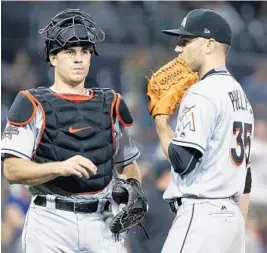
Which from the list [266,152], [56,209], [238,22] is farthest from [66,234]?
[238,22]

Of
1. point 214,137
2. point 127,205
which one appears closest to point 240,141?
point 214,137

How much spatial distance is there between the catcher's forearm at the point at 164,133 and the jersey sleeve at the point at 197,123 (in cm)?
8

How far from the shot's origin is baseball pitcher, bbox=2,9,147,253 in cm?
355

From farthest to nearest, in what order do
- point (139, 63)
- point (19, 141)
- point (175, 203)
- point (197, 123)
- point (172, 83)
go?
point (139, 63)
point (172, 83)
point (175, 203)
point (19, 141)
point (197, 123)

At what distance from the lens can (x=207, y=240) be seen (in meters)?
3.47

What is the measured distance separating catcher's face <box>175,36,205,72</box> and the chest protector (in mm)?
420

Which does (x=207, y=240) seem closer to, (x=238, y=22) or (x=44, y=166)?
(x=44, y=166)

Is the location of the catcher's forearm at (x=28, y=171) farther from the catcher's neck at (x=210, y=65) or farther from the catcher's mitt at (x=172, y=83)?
the catcher's neck at (x=210, y=65)

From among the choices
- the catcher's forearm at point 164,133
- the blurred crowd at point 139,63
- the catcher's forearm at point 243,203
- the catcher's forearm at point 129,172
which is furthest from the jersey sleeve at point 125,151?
the blurred crowd at point 139,63

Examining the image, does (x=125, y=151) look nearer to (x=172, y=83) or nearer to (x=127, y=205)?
(x=127, y=205)

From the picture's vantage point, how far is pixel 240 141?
352 cm

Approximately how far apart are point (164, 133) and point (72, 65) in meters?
0.53

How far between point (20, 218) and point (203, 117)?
3470 millimetres

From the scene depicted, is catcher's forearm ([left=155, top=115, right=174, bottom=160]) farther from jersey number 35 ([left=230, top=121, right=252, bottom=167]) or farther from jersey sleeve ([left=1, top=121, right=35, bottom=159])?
jersey sleeve ([left=1, top=121, right=35, bottom=159])
